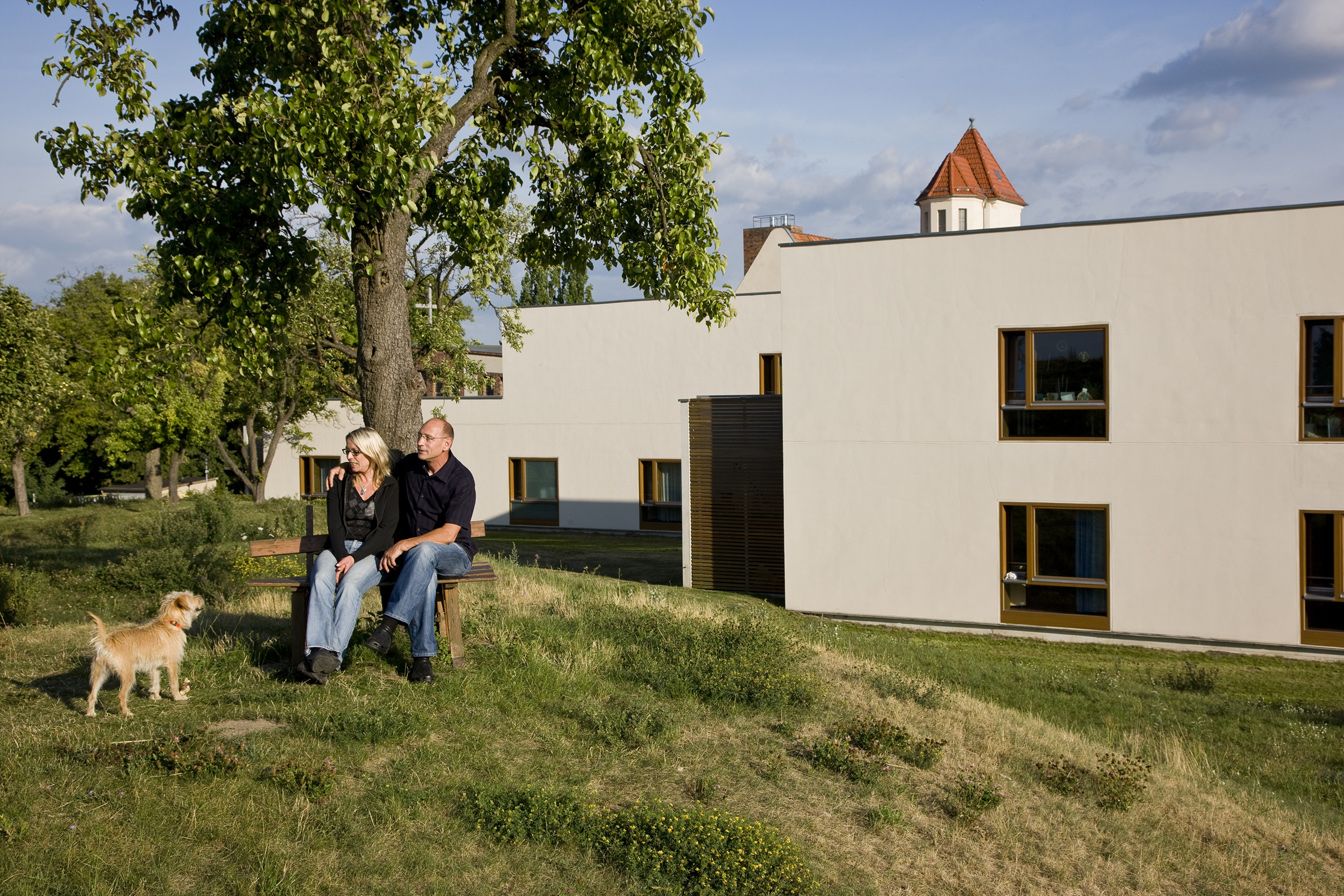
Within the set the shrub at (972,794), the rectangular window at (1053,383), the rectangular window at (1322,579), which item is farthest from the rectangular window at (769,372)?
the shrub at (972,794)

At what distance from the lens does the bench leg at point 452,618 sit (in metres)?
6.97

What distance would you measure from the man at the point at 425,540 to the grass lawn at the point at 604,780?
311mm

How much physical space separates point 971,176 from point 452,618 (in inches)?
1993

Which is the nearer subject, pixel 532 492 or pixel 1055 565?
pixel 1055 565

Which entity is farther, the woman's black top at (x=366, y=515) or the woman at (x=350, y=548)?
the woman's black top at (x=366, y=515)

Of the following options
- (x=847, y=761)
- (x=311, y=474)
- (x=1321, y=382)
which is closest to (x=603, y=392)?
(x=311, y=474)

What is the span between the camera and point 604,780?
561 cm

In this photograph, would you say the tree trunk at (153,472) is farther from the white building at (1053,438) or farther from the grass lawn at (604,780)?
the grass lawn at (604,780)

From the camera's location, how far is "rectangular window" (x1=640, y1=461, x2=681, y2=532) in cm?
2997

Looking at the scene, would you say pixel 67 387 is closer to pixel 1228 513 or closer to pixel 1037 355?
pixel 1037 355

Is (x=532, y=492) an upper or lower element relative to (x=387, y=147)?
lower

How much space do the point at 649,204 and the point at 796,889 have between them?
7.05 metres

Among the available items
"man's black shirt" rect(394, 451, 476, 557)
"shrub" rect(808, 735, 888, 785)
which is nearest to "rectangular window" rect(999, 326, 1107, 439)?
"shrub" rect(808, 735, 888, 785)

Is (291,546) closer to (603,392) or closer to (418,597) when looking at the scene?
(418,597)
